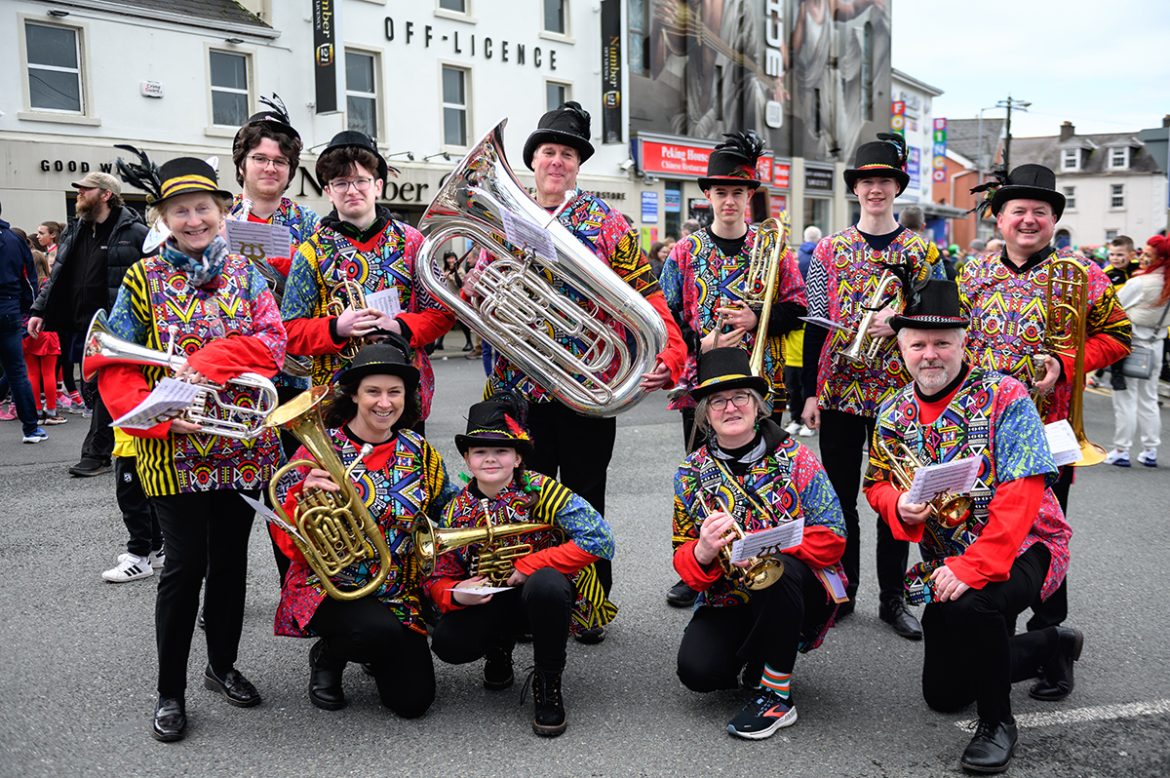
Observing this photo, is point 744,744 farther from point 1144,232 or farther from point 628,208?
point 1144,232

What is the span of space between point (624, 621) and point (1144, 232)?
62.8 m

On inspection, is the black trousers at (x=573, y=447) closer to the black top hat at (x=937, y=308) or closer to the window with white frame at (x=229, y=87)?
the black top hat at (x=937, y=308)

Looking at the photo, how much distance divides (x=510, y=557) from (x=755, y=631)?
0.93m

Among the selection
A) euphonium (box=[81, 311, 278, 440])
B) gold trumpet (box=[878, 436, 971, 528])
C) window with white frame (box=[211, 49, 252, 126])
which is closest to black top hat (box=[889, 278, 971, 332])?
gold trumpet (box=[878, 436, 971, 528])

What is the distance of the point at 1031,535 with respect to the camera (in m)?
3.47

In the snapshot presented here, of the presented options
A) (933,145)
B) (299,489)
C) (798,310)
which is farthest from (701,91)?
(299,489)

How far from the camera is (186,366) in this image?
3.27 metres

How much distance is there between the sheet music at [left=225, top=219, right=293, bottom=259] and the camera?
382 cm

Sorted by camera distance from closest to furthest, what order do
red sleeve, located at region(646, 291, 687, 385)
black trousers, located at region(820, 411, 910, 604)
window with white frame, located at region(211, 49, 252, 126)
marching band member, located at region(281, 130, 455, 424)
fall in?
marching band member, located at region(281, 130, 455, 424) < red sleeve, located at region(646, 291, 687, 385) < black trousers, located at region(820, 411, 910, 604) < window with white frame, located at region(211, 49, 252, 126)

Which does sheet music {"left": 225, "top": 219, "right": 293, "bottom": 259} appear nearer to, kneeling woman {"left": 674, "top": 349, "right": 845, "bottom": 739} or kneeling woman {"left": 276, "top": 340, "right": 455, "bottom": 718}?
kneeling woman {"left": 276, "top": 340, "right": 455, "bottom": 718}

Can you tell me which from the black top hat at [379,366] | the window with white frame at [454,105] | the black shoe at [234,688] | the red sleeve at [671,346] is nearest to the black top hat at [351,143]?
the black top hat at [379,366]

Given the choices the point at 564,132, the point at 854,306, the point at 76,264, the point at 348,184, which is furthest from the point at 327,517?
the point at 76,264

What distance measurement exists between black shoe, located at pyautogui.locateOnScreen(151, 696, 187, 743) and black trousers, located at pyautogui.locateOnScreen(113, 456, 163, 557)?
5.90ft

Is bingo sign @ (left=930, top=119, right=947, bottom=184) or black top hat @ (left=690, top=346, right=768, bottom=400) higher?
bingo sign @ (left=930, top=119, right=947, bottom=184)
